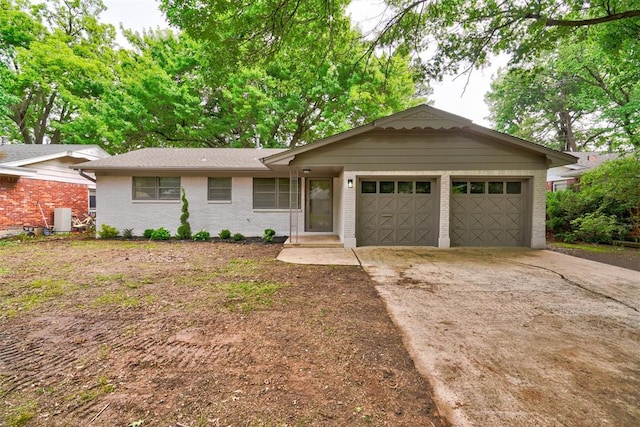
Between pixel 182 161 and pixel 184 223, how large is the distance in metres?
2.50

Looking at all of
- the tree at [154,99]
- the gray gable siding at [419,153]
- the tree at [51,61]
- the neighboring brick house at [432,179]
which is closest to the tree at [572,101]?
the neighboring brick house at [432,179]

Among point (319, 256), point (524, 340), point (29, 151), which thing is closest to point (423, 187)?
point (319, 256)

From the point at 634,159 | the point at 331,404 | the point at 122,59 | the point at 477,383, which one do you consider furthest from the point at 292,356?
the point at 122,59

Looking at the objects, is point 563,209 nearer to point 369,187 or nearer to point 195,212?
point 369,187

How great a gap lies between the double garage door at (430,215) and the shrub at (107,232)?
944 centimetres

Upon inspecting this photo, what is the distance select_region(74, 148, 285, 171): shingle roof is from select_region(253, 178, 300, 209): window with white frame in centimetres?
75

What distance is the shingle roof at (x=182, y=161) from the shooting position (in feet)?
34.2

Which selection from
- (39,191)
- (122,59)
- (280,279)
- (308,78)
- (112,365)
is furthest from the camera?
(122,59)

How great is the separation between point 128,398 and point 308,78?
22.4ft

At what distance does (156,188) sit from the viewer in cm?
1117

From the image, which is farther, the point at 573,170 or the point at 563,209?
the point at 573,170

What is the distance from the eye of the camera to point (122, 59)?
1939 cm

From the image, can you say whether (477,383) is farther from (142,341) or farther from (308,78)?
(308,78)

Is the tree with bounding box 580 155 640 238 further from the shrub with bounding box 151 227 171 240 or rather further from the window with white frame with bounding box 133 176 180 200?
the shrub with bounding box 151 227 171 240
